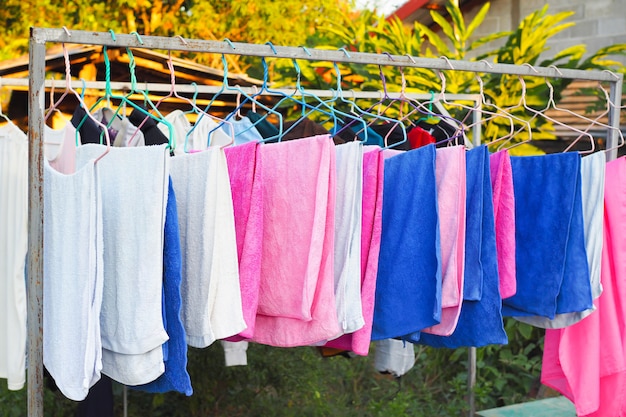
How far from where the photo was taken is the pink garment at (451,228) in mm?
2242

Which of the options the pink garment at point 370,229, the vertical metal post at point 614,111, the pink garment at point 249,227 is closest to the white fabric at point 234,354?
the pink garment at point 370,229

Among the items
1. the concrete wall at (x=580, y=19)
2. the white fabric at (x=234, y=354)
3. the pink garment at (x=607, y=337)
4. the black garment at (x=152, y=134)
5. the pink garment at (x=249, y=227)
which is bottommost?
the white fabric at (x=234, y=354)

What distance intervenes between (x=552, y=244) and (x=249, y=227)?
3.36ft

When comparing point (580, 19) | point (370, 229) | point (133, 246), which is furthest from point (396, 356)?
point (580, 19)

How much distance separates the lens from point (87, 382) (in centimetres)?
177

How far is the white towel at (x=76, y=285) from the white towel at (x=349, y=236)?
67 cm

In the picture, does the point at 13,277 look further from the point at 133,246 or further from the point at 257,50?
the point at 257,50

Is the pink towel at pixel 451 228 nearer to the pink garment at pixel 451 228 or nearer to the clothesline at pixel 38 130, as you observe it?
the pink garment at pixel 451 228

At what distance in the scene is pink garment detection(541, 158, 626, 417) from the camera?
8.46 ft

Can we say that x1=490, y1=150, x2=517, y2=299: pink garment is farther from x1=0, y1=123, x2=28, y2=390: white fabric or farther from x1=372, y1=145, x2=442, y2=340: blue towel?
x1=0, y1=123, x2=28, y2=390: white fabric

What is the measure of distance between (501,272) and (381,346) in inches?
31.4

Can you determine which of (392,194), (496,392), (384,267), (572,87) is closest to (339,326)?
(384,267)

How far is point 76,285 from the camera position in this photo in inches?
71.7

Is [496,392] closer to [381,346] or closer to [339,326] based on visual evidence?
[381,346]
